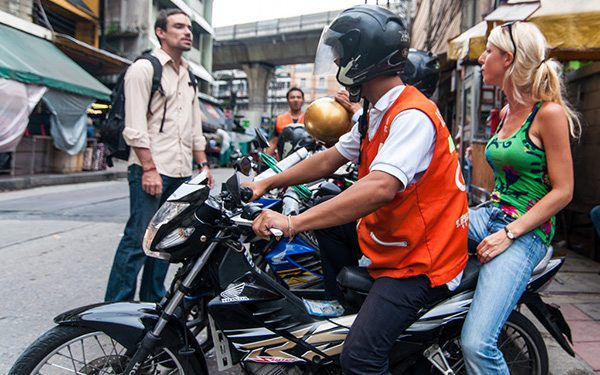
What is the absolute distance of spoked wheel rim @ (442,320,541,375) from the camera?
2.17 m

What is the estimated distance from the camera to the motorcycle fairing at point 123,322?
187 centimetres

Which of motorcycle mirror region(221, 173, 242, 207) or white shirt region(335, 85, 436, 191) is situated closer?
white shirt region(335, 85, 436, 191)

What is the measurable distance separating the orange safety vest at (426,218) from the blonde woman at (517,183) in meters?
0.21

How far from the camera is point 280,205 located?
2.87 meters

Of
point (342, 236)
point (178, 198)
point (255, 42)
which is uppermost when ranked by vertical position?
point (255, 42)

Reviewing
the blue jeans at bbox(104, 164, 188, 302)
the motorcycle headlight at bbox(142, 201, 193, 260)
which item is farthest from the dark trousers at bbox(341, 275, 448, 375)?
the blue jeans at bbox(104, 164, 188, 302)

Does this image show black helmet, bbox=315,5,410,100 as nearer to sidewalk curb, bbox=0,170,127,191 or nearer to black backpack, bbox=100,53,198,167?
black backpack, bbox=100,53,198,167

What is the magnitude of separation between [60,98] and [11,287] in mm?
10308

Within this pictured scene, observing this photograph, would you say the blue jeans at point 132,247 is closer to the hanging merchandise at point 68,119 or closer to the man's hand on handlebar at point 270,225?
the man's hand on handlebar at point 270,225

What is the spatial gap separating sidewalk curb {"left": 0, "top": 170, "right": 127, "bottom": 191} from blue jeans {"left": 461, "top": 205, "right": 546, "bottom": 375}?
36.9 ft

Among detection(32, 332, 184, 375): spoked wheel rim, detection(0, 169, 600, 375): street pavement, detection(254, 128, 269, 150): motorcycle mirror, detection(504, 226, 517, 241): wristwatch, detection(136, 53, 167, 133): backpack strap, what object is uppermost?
detection(136, 53, 167, 133): backpack strap

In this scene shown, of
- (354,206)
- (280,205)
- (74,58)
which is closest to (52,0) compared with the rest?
(74,58)

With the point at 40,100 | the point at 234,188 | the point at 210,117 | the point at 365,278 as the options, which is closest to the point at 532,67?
the point at 365,278

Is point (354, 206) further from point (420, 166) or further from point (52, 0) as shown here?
point (52, 0)
